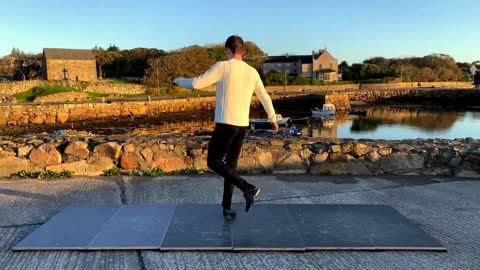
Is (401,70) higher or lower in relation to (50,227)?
higher

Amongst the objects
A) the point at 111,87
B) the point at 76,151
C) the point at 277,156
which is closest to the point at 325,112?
the point at 111,87

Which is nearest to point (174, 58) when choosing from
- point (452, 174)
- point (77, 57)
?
point (77, 57)

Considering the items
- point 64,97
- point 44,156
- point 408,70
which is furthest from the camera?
point 408,70

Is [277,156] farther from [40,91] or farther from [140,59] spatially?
[140,59]

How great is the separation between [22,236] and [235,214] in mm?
2043

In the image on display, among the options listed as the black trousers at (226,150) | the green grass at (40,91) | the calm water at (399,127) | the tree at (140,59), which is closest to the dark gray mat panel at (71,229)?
the black trousers at (226,150)

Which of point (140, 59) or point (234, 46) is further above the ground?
point (140, 59)

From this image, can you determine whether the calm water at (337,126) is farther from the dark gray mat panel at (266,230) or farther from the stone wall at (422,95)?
the dark gray mat panel at (266,230)

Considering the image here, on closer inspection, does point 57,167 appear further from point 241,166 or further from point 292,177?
point 292,177

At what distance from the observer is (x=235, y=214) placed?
438 centimetres

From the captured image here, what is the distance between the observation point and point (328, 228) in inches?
156

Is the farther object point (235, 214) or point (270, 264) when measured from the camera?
point (235, 214)

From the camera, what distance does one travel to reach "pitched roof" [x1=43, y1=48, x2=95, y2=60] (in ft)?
205

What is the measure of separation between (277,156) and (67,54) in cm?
6440
